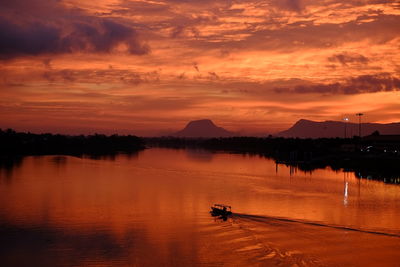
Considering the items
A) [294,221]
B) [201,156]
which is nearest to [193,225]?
[294,221]

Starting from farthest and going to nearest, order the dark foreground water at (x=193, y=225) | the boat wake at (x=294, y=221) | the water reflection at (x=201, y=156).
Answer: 1. the water reflection at (x=201, y=156)
2. the boat wake at (x=294, y=221)
3. the dark foreground water at (x=193, y=225)

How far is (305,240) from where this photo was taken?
17.2 meters

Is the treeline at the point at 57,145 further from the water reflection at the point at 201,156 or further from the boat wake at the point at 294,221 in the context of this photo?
the boat wake at the point at 294,221

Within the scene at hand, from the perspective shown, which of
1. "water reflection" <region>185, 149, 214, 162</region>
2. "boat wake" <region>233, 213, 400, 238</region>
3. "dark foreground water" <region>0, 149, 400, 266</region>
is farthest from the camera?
"water reflection" <region>185, 149, 214, 162</region>

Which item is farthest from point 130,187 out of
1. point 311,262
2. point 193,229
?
point 311,262

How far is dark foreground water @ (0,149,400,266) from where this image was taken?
15273 mm

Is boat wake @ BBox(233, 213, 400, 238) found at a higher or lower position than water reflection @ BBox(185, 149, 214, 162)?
lower

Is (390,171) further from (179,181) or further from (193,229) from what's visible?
(193,229)

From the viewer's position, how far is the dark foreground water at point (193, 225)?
1527 centimetres

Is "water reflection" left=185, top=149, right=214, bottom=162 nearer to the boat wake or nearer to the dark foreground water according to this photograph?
the dark foreground water

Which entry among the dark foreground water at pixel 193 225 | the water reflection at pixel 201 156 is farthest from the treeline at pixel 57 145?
the dark foreground water at pixel 193 225

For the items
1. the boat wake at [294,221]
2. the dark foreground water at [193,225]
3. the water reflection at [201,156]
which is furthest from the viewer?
the water reflection at [201,156]

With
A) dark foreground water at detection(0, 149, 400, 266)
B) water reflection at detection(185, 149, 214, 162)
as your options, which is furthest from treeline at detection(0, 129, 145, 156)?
dark foreground water at detection(0, 149, 400, 266)

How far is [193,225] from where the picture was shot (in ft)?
65.9
